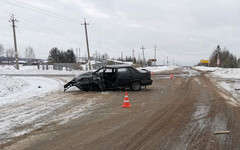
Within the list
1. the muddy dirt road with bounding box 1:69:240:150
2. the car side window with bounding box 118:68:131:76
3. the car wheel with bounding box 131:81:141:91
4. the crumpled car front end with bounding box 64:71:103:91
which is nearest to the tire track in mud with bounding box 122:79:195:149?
the muddy dirt road with bounding box 1:69:240:150

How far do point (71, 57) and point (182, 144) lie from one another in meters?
83.2

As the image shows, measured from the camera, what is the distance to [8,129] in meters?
4.69

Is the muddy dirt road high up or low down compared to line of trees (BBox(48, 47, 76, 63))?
down

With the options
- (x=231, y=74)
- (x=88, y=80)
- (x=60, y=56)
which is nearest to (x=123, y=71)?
(x=88, y=80)

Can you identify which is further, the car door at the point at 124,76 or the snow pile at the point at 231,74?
the snow pile at the point at 231,74

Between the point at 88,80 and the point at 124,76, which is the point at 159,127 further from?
the point at 88,80

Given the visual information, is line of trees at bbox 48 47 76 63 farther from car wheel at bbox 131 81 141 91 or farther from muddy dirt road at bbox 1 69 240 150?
muddy dirt road at bbox 1 69 240 150

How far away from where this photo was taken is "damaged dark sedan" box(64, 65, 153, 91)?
1104 centimetres

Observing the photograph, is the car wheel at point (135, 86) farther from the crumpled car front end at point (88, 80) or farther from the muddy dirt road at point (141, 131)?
the muddy dirt road at point (141, 131)

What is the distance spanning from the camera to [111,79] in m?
11.3

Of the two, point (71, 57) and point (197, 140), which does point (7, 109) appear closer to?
point (197, 140)

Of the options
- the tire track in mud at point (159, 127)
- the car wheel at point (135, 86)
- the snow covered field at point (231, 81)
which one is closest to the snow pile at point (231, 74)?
the snow covered field at point (231, 81)

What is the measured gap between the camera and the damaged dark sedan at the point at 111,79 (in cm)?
1104

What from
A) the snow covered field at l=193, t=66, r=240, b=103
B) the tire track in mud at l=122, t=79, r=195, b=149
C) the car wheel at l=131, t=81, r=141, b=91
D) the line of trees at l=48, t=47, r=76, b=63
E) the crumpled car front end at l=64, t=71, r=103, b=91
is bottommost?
the snow covered field at l=193, t=66, r=240, b=103
